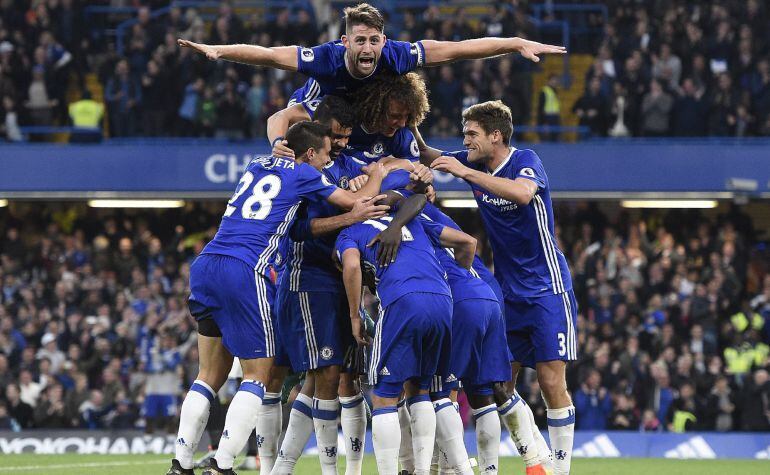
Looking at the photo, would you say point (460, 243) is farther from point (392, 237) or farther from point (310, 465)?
point (310, 465)

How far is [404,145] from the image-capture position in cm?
981

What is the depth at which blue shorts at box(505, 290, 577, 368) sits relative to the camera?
372 inches

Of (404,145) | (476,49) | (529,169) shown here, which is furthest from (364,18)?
(529,169)

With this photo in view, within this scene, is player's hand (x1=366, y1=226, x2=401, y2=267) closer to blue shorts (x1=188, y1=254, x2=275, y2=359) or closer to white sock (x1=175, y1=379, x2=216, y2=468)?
blue shorts (x1=188, y1=254, x2=275, y2=359)

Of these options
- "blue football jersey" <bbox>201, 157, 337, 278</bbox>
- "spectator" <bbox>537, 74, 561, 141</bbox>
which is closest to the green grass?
"blue football jersey" <bbox>201, 157, 337, 278</bbox>

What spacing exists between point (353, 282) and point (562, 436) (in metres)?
2.09

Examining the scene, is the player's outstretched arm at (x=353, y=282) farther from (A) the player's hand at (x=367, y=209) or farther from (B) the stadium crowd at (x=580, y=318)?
(B) the stadium crowd at (x=580, y=318)

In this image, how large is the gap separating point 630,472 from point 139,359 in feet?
29.1

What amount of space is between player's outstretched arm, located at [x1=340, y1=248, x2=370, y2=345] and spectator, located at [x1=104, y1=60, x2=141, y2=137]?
46.8 feet

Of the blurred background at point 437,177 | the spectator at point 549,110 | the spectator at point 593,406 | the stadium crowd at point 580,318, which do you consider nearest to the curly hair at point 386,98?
the spectator at point 593,406

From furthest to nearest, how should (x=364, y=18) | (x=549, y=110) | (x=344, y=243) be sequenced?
(x=549, y=110) < (x=364, y=18) < (x=344, y=243)

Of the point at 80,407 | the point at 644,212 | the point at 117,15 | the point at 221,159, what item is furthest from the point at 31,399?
the point at 644,212

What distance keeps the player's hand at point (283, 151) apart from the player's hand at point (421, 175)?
→ 2.90 ft

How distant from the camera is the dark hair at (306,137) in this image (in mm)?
9109
